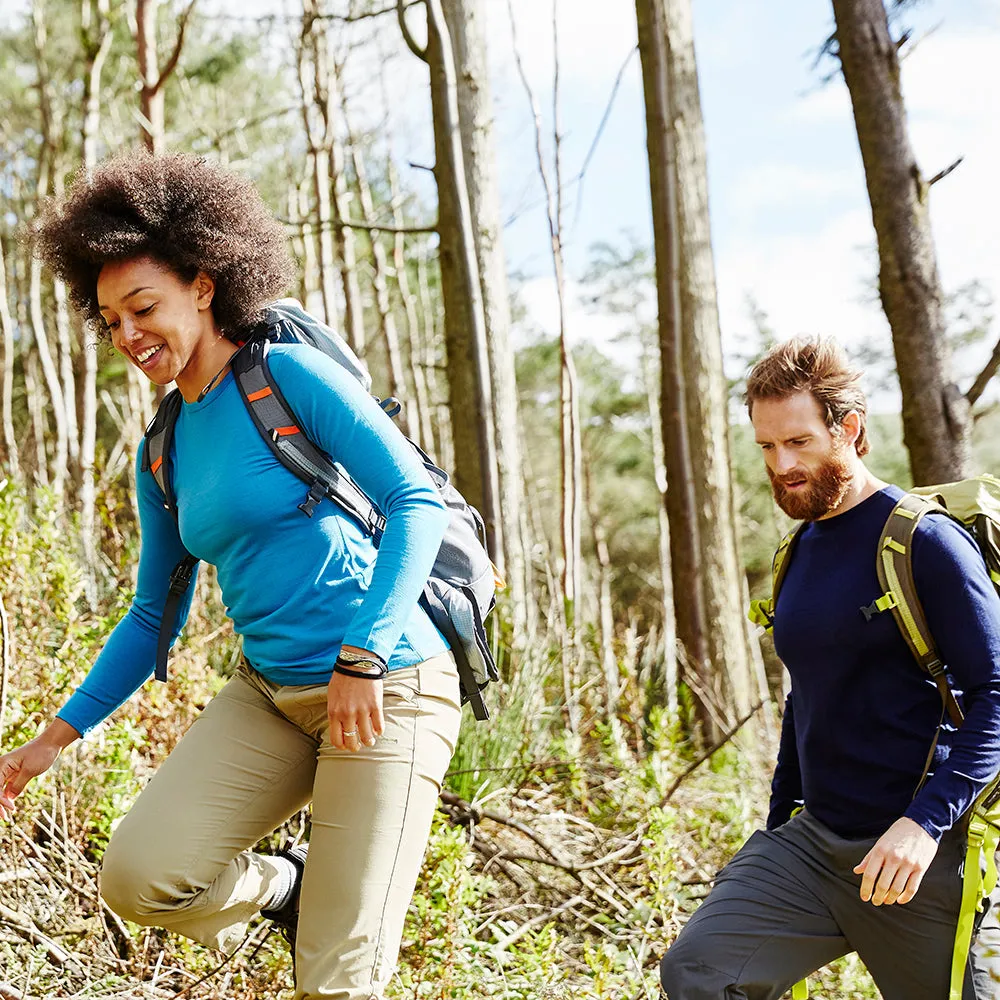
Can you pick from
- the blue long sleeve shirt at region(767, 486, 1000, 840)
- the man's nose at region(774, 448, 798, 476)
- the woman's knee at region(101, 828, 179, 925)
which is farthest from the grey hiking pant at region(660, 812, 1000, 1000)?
the woman's knee at region(101, 828, 179, 925)

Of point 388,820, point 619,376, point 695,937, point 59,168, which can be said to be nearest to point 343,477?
point 388,820

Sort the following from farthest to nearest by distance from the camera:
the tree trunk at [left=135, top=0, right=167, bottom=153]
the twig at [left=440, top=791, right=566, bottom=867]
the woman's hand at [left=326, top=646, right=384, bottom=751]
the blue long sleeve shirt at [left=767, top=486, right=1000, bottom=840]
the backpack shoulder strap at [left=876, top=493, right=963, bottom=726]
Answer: the tree trunk at [left=135, top=0, right=167, bottom=153] → the twig at [left=440, top=791, right=566, bottom=867] → the backpack shoulder strap at [left=876, top=493, right=963, bottom=726] → the blue long sleeve shirt at [left=767, top=486, right=1000, bottom=840] → the woman's hand at [left=326, top=646, right=384, bottom=751]

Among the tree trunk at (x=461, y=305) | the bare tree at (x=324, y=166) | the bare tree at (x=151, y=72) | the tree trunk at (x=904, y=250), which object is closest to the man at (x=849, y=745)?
the tree trunk at (x=904, y=250)

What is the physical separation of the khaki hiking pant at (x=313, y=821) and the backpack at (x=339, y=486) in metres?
0.09

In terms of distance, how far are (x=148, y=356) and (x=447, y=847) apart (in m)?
1.86

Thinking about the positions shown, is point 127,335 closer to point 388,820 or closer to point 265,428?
point 265,428

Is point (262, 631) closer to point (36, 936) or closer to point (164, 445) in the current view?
point (164, 445)

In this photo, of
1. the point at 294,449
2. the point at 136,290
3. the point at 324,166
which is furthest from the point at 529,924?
the point at 324,166

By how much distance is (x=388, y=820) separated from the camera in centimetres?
210

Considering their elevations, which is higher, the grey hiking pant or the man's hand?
the man's hand

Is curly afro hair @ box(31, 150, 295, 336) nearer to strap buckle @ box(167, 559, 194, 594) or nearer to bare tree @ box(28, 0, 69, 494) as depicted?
strap buckle @ box(167, 559, 194, 594)

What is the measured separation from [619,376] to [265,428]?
1139 inches

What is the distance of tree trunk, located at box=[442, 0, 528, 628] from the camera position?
6172mm

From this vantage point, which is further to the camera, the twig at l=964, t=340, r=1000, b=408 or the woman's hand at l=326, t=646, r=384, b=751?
the twig at l=964, t=340, r=1000, b=408
